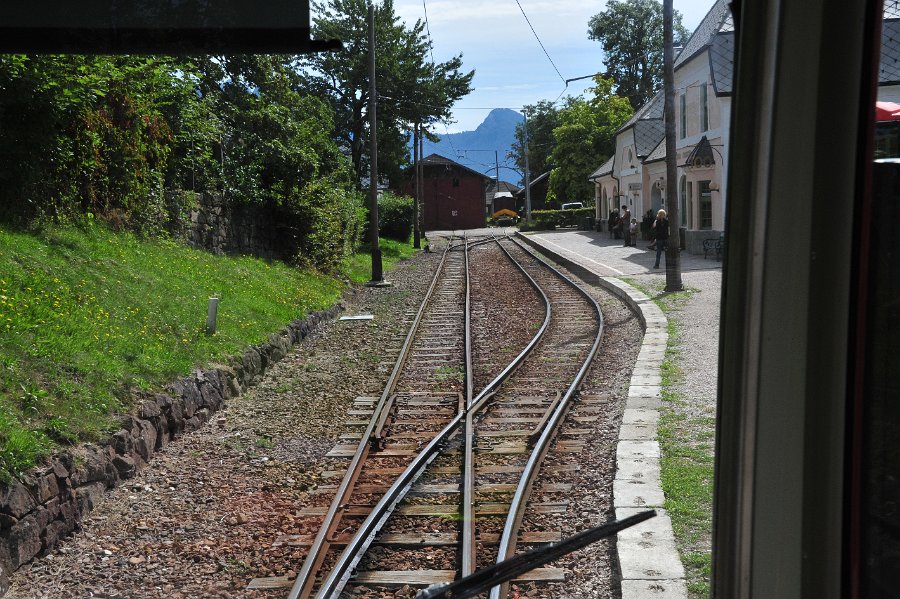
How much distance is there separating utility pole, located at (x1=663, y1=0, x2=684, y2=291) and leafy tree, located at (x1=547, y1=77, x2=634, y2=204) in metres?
43.4

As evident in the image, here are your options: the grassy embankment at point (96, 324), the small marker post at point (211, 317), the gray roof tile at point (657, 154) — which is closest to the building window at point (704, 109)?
the gray roof tile at point (657, 154)

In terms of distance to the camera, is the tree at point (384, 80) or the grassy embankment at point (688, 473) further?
the tree at point (384, 80)

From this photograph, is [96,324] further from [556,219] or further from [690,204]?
[556,219]

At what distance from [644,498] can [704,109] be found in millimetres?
25891

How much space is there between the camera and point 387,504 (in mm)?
6387

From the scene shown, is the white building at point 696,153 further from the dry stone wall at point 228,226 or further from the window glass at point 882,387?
the window glass at point 882,387

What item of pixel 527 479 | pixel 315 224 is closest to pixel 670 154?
pixel 315 224

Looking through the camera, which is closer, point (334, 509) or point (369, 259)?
point (334, 509)

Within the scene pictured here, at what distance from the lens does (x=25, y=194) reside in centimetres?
1098

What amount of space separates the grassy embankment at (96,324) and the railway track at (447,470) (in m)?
2.09

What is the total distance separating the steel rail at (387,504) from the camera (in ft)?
16.6

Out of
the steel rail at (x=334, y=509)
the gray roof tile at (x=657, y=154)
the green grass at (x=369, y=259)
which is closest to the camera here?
the steel rail at (x=334, y=509)

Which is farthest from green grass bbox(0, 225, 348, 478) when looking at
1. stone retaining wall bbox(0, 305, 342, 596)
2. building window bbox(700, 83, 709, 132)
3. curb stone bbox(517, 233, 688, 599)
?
building window bbox(700, 83, 709, 132)

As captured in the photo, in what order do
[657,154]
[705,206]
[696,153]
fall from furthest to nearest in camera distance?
1. [657,154]
2. [705,206]
3. [696,153]
